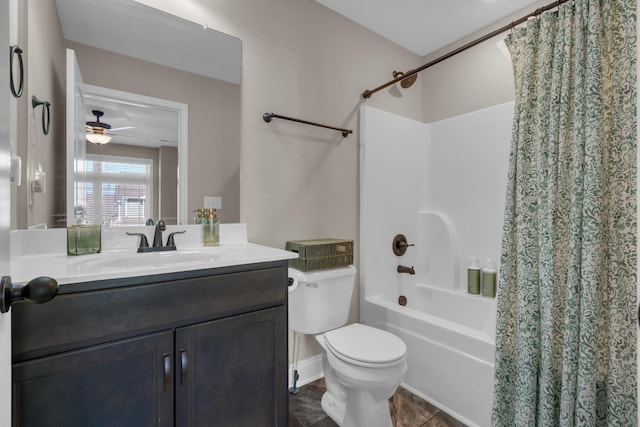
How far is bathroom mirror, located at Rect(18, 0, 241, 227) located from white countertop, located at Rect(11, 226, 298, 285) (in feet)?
0.40

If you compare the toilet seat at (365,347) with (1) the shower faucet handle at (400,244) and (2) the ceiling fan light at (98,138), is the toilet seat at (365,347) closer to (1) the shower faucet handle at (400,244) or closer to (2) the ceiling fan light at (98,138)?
(1) the shower faucet handle at (400,244)

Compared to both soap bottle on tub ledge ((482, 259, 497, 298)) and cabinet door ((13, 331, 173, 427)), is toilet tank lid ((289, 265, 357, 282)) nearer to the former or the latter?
cabinet door ((13, 331, 173, 427))

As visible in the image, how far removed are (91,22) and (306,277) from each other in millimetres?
1563

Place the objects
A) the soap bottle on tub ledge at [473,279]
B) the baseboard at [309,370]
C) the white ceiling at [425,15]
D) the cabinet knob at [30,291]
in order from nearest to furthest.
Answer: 1. the cabinet knob at [30,291]
2. the baseboard at [309,370]
3. the white ceiling at [425,15]
4. the soap bottle on tub ledge at [473,279]

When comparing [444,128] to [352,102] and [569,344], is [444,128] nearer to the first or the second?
[352,102]

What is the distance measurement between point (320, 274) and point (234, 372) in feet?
2.32

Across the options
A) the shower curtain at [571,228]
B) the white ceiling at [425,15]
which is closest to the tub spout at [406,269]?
the shower curtain at [571,228]

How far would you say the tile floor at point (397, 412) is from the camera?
5.43 ft

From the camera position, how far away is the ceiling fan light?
1401 millimetres

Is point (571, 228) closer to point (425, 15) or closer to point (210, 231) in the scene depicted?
point (210, 231)

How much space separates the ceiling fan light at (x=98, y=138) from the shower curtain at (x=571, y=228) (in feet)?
6.28

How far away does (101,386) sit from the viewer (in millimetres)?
926

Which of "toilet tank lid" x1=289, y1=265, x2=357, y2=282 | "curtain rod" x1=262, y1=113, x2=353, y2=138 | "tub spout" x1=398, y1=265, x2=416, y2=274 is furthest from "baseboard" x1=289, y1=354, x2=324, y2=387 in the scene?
"curtain rod" x1=262, y1=113, x2=353, y2=138

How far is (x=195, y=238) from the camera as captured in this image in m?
1.63
